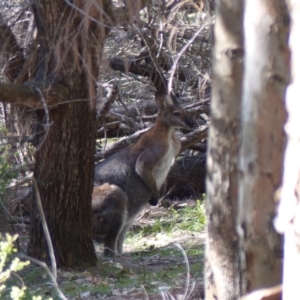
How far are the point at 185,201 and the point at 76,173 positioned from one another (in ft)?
15.8

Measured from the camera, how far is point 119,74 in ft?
33.2

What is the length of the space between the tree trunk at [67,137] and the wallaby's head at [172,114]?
3.07 m

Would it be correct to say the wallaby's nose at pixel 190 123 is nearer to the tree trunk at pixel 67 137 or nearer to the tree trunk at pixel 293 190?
the tree trunk at pixel 67 137

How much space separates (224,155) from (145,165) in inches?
254

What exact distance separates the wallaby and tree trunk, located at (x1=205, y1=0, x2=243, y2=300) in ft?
17.7

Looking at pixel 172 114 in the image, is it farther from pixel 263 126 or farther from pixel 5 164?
pixel 263 126

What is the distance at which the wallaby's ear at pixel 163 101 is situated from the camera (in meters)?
10.1

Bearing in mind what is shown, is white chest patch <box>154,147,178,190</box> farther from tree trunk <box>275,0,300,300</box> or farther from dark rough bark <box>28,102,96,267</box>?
tree trunk <box>275,0,300,300</box>

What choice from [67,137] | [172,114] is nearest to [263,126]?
[67,137]

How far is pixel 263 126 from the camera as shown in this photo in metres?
2.91

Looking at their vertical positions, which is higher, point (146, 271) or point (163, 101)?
point (163, 101)

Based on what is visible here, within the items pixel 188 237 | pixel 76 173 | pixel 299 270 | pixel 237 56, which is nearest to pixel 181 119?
pixel 188 237

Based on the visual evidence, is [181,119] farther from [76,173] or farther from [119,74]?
[76,173]

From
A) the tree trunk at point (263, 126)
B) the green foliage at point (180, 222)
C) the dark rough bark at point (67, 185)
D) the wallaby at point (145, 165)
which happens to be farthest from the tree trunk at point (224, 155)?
the green foliage at point (180, 222)
